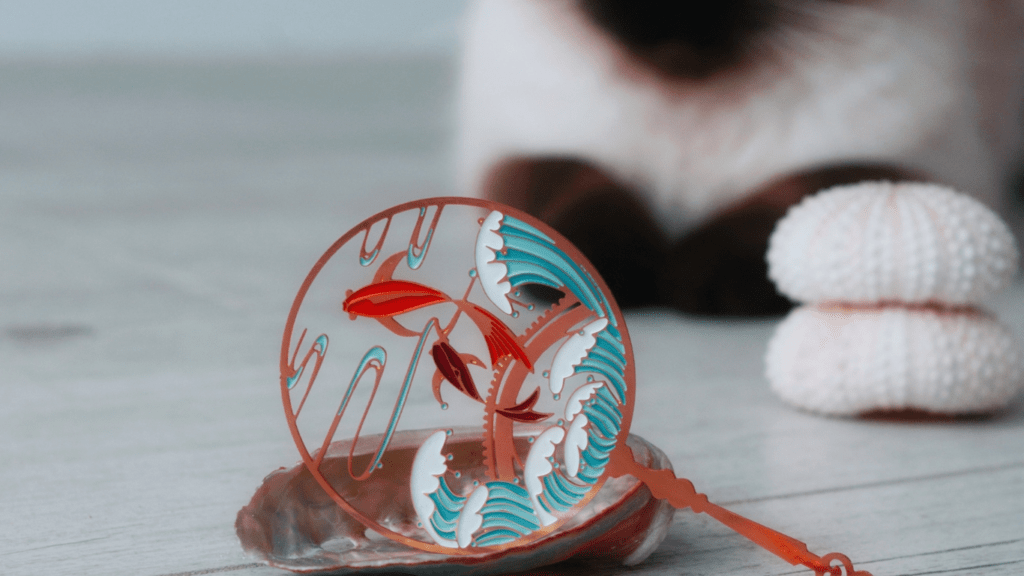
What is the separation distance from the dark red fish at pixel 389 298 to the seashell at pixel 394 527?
66 millimetres

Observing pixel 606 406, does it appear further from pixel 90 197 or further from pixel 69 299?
pixel 90 197

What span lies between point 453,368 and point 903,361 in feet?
0.97

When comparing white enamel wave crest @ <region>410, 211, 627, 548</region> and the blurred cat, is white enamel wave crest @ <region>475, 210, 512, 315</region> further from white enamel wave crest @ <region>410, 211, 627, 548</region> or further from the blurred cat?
the blurred cat

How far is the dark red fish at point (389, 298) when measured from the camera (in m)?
0.34

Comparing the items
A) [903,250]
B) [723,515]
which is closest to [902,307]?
[903,250]

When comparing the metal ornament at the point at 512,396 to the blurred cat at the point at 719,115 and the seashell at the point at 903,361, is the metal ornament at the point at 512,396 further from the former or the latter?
the blurred cat at the point at 719,115

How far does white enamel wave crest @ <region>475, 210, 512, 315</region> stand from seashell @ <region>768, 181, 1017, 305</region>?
28cm

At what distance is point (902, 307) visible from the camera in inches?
21.9

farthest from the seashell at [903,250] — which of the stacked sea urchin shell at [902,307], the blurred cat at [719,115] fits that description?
the blurred cat at [719,115]

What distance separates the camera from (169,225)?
1.33 metres

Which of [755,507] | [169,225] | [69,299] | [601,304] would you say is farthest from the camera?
[169,225]

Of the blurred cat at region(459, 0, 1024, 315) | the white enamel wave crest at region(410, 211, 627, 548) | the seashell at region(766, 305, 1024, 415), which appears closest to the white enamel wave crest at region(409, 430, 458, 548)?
the white enamel wave crest at region(410, 211, 627, 548)

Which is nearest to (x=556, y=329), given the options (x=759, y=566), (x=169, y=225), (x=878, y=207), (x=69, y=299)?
(x=759, y=566)

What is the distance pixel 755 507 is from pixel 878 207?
0.69ft
